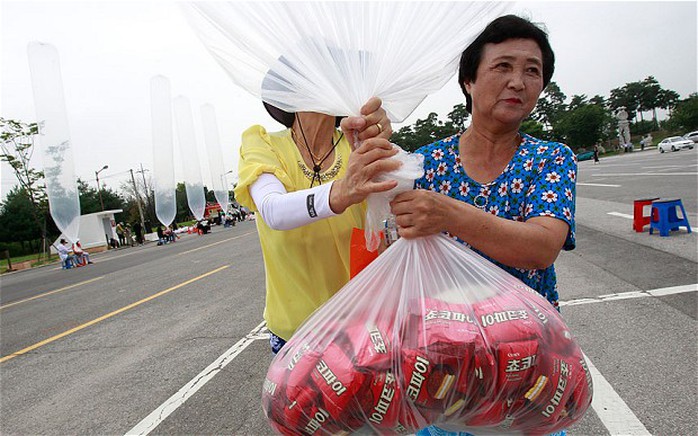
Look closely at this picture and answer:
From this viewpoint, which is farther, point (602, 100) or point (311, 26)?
point (602, 100)

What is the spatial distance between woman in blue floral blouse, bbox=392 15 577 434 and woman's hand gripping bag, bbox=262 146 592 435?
82mm

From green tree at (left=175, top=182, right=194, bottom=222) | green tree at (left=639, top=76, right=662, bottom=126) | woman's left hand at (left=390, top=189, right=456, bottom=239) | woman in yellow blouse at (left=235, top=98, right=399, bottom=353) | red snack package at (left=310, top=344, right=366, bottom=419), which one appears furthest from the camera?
green tree at (left=639, top=76, right=662, bottom=126)

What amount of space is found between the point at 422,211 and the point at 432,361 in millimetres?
348

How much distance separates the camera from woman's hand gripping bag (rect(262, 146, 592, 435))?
0.96 metres

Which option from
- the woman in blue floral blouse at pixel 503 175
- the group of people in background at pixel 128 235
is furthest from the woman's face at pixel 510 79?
the group of people in background at pixel 128 235

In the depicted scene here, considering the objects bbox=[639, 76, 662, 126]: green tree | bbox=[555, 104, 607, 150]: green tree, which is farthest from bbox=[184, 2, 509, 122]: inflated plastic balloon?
bbox=[639, 76, 662, 126]: green tree

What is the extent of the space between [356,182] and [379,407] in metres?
0.51

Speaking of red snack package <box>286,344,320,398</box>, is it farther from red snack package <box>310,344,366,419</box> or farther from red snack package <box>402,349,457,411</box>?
red snack package <box>402,349,457,411</box>

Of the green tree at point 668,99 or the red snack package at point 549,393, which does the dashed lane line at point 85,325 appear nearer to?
the red snack package at point 549,393

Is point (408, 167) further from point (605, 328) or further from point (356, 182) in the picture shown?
point (605, 328)

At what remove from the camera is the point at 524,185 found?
4.04 ft

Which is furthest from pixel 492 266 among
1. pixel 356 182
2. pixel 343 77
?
pixel 343 77

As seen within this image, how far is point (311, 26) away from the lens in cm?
117

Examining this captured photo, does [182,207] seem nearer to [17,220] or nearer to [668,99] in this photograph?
[17,220]
